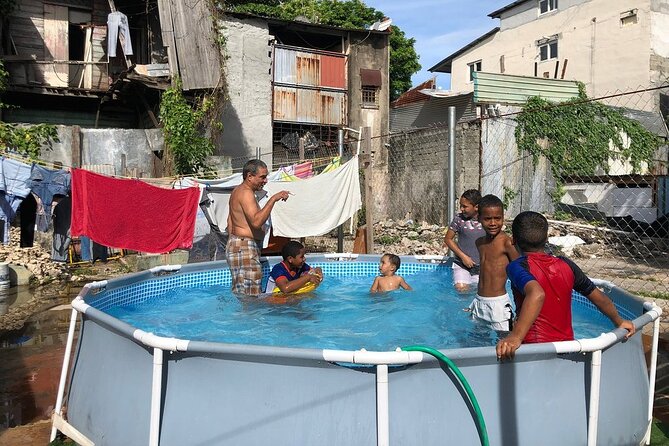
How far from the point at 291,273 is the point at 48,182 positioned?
359 centimetres

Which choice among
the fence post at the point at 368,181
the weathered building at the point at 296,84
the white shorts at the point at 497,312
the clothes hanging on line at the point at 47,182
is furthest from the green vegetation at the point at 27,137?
the white shorts at the point at 497,312

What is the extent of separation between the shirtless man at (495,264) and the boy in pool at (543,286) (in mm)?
973

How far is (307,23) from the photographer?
18234 millimetres

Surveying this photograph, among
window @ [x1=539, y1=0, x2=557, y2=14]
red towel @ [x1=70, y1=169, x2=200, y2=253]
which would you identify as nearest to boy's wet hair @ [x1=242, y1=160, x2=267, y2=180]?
red towel @ [x1=70, y1=169, x2=200, y2=253]

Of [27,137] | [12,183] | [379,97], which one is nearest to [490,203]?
[12,183]

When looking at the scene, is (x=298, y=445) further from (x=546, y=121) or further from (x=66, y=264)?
(x=546, y=121)

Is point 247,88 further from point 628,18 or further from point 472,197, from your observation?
point 628,18

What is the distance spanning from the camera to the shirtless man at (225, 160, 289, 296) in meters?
5.59

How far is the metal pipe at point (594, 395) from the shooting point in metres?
2.73

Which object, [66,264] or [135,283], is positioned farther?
[66,264]

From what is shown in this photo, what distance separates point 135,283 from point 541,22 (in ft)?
77.9

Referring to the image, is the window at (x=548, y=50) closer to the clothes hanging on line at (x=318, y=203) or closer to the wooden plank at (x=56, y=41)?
the clothes hanging on line at (x=318, y=203)

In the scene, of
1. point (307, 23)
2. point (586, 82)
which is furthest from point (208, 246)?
point (586, 82)

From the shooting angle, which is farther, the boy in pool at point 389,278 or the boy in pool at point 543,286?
the boy in pool at point 389,278
